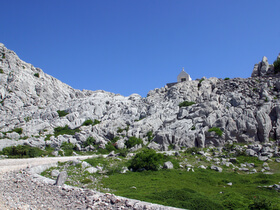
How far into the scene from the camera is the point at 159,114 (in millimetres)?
48875

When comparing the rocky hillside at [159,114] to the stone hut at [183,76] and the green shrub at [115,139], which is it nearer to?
the green shrub at [115,139]

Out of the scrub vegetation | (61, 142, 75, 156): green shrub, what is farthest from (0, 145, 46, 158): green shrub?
the scrub vegetation

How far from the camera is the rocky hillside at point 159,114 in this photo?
123ft

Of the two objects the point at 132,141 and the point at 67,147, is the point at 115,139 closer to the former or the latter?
the point at 132,141

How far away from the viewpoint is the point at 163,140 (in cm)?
3841

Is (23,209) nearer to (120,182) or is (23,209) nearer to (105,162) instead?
(120,182)

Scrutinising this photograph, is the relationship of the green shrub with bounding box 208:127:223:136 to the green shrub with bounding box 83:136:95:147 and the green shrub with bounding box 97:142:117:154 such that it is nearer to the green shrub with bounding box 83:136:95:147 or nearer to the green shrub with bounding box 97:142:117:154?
the green shrub with bounding box 97:142:117:154

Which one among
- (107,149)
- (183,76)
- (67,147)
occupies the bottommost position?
(107,149)

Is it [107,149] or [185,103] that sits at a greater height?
[185,103]

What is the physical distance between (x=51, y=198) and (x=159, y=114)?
36457 mm

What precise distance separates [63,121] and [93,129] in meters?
12.0

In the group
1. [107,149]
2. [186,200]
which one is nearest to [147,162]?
[186,200]

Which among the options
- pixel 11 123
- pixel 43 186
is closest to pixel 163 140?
pixel 43 186

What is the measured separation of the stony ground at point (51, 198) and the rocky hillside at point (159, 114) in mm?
23076
